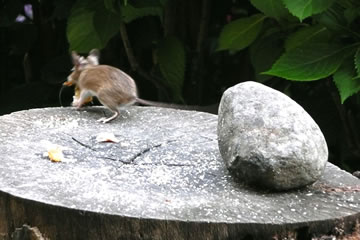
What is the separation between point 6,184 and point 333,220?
97cm

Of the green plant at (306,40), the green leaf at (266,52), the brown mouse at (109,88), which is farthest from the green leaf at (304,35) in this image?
the brown mouse at (109,88)

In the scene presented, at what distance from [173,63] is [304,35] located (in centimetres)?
81

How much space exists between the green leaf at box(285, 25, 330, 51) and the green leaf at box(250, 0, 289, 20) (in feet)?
0.55

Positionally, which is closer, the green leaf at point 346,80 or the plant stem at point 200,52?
the green leaf at point 346,80

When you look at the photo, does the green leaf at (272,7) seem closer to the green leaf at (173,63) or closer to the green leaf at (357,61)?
the green leaf at (357,61)

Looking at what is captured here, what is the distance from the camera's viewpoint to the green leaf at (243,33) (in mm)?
3904

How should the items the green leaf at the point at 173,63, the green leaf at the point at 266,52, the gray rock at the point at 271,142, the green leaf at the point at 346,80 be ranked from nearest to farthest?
the gray rock at the point at 271,142, the green leaf at the point at 346,80, the green leaf at the point at 266,52, the green leaf at the point at 173,63

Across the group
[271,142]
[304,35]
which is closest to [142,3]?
[304,35]

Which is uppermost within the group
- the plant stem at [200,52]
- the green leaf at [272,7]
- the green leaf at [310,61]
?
the green leaf at [272,7]

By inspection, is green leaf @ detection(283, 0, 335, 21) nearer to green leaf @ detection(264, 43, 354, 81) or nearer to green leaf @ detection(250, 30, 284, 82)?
green leaf @ detection(264, 43, 354, 81)

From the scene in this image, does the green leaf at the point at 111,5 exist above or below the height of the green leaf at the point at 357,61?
above

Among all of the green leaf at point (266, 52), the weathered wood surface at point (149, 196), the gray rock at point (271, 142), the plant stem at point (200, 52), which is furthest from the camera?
the plant stem at point (200, 52)

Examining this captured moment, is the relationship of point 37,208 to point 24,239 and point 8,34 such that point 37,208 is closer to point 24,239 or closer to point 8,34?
point 24,239

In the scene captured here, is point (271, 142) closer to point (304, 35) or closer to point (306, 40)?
point (306, 40)
